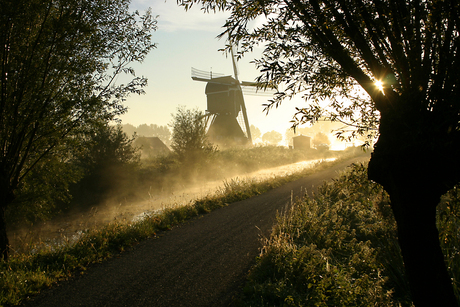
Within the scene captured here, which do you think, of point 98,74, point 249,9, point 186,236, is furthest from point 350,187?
point 98,74

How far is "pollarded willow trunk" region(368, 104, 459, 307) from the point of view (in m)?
2.91

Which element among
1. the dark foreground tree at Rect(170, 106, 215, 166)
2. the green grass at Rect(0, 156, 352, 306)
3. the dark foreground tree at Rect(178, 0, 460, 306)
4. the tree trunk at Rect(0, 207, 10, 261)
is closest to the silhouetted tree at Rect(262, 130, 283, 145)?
the dark foreground tree at Rect(170, 106, 215, 166)

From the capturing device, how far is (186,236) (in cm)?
750

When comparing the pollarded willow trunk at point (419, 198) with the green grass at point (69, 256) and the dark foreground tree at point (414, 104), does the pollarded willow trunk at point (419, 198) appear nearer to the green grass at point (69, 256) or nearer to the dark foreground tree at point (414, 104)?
the dark foreground tree at point (414, 104)

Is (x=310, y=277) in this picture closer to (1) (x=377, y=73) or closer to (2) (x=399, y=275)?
(2) (x=399, y=275)

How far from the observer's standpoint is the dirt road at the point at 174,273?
4469mm

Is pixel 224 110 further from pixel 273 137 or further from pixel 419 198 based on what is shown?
pixel 273 137

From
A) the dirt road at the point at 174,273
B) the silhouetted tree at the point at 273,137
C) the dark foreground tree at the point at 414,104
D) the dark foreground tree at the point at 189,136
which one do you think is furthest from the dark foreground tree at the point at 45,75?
the silhouetted tree at the point at 273,137

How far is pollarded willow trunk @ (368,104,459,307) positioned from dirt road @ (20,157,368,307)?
2842 mm

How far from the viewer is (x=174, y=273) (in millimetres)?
5328

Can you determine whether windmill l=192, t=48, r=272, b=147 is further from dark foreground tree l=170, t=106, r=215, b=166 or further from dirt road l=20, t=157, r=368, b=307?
dirt road l=20, t=157, r=368, b=307

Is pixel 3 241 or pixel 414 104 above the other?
pixel 414 104

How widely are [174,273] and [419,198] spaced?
455cm

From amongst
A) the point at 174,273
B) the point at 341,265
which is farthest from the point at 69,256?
the point at 341,265
